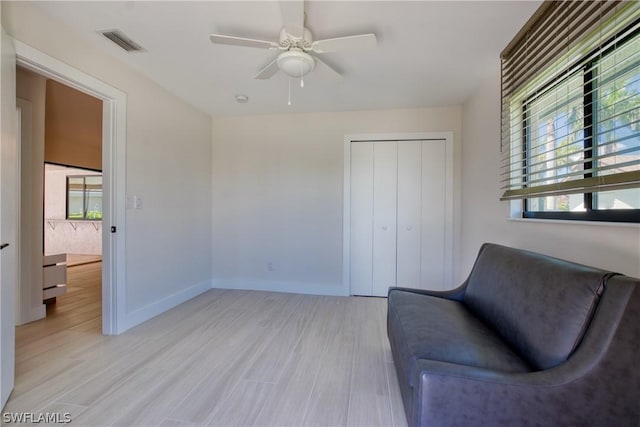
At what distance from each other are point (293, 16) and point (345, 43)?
14.7 inches

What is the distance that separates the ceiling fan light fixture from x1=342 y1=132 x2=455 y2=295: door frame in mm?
1616

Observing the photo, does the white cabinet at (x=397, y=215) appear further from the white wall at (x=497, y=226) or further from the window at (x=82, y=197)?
the window at (x=82, y=197)

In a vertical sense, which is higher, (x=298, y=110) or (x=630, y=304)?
(x=298, y=110)

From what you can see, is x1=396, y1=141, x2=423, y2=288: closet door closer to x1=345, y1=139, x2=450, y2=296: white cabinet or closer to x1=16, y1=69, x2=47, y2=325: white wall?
x1=345, y1=139, x2=450, y2=296: white cabinet

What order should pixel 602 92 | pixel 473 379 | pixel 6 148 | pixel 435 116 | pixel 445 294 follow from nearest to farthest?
pixel 473 379
pixel 602 92
pixel 6 148
pixel 445 294
pixel 435 116

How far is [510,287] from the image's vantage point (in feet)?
5.00

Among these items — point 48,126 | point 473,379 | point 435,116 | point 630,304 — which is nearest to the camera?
point 630,304

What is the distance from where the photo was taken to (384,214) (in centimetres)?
353

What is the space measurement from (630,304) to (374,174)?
109 inches

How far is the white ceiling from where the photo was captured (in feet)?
5.73

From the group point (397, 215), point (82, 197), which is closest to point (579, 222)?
point (397, 215)

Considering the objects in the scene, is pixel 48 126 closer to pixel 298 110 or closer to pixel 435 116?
pixel 298 110

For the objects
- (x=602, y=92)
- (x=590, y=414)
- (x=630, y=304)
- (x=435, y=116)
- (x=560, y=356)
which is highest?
(x=435, y=116)

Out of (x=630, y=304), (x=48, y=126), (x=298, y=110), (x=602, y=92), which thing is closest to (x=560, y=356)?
(x=630, y=304)
